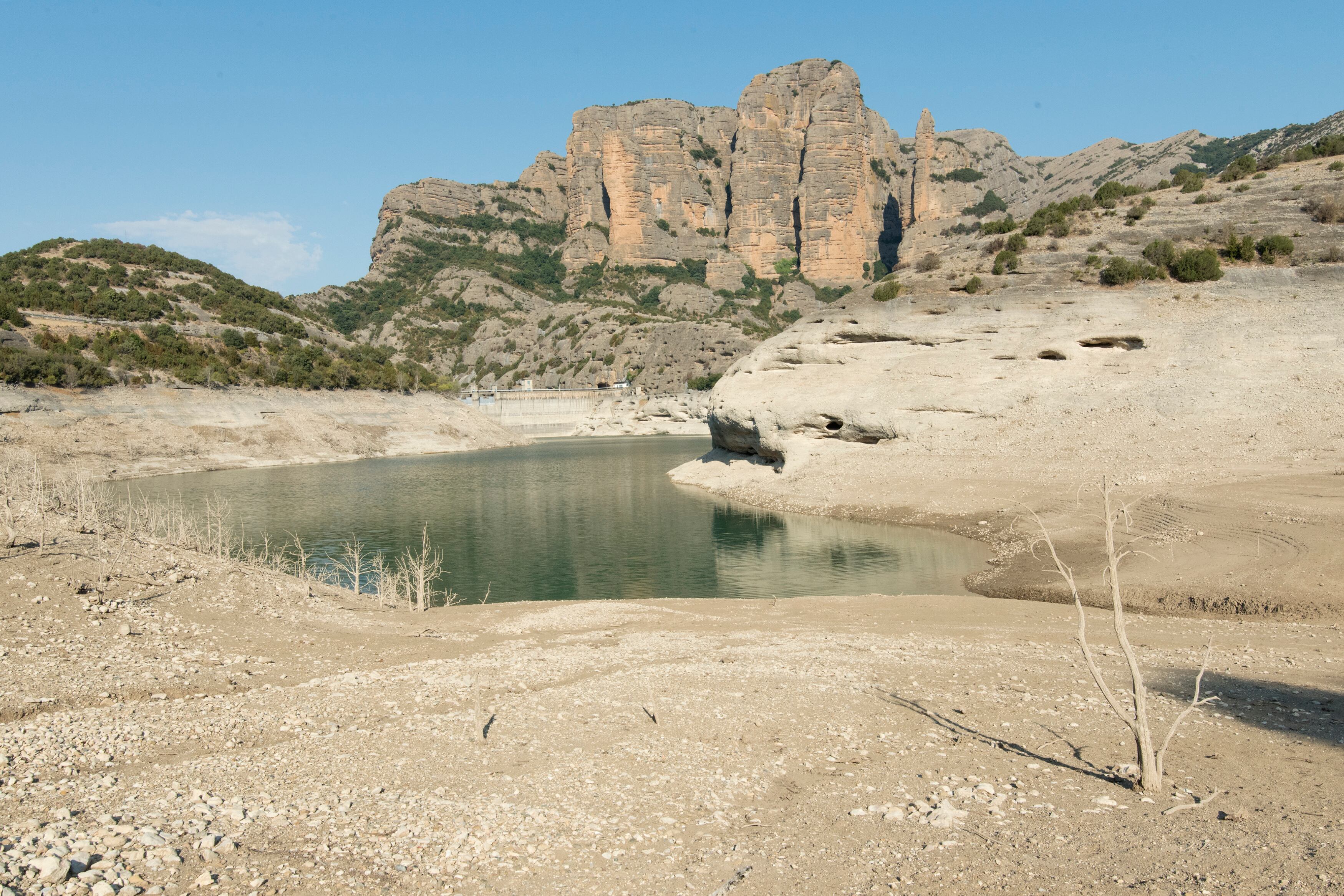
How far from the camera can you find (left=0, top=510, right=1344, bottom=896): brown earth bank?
194 inches

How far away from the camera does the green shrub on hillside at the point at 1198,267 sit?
104 ft

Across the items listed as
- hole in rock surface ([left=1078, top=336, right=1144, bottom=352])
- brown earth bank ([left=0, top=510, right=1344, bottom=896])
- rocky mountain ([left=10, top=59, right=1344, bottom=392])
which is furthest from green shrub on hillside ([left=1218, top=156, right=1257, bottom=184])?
rocky mountain ([left=10, top=59, right=1344, bottom=392])

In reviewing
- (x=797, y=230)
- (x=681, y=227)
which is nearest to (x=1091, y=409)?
(x=797, y=230)

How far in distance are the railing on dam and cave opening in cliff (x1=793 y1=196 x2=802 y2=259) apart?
5833 centimetres

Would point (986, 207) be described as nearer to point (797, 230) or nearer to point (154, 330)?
point (797, 230)

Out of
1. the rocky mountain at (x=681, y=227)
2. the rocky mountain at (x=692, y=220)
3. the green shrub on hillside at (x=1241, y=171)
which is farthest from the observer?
the rocky mountain at (x=692, y=220)

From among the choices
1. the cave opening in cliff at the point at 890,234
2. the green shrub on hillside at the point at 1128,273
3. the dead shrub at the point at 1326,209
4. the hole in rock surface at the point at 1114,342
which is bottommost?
the hole in rock surface at the point at 1114,342

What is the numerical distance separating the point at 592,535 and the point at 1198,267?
26804 millimetres

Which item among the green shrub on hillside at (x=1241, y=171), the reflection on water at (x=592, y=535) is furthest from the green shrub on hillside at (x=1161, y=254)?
the reflection on water at (x=592, y=535)

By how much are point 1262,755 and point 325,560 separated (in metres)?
21.6

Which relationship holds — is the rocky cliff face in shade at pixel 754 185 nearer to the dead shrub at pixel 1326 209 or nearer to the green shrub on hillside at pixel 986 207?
the green shrub on hillside at pixel 986 207

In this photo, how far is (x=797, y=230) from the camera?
504ft

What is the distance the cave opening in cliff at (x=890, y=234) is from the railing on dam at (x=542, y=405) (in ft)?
237

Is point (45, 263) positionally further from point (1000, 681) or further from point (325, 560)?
point (1000, 681)
